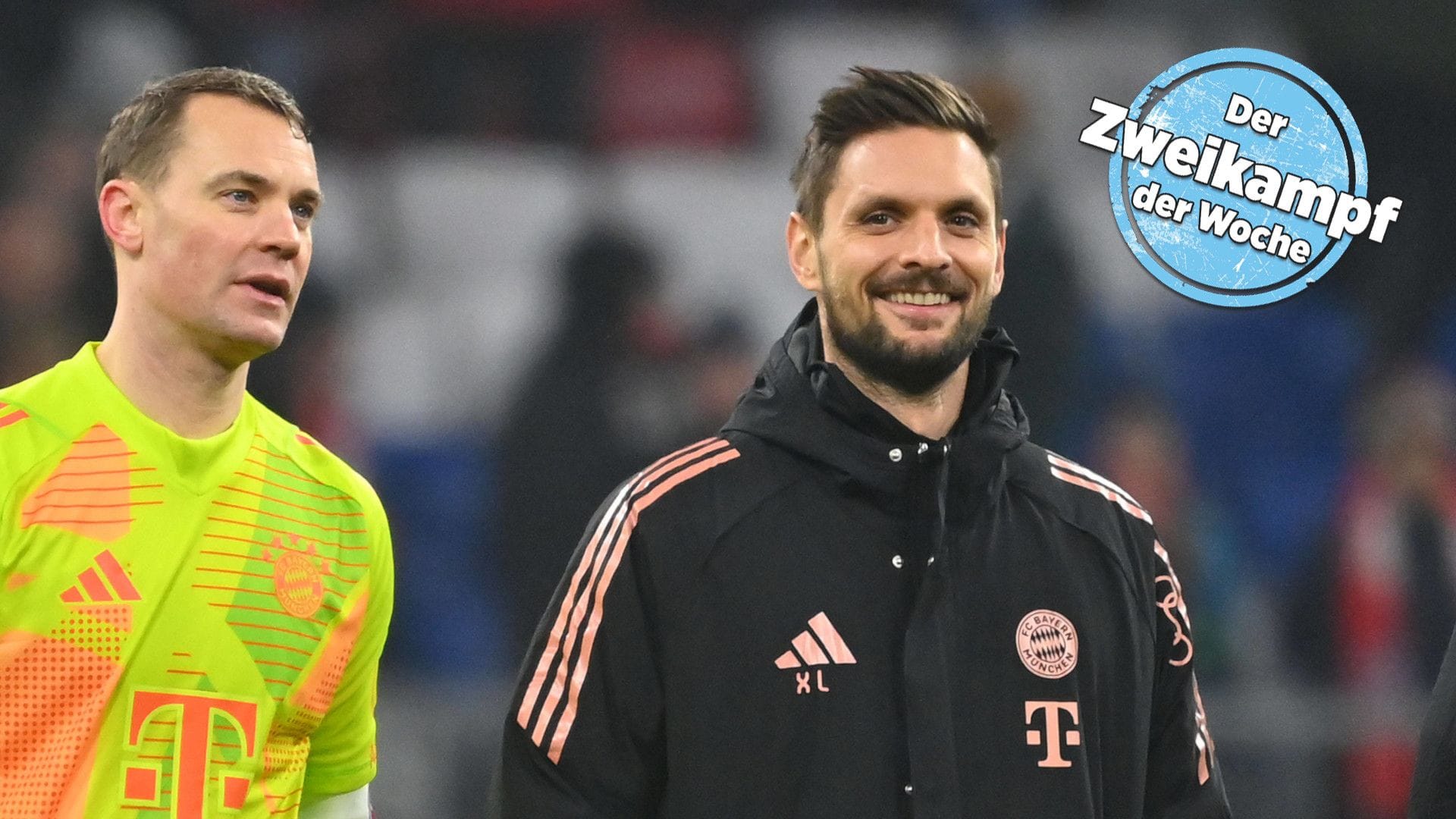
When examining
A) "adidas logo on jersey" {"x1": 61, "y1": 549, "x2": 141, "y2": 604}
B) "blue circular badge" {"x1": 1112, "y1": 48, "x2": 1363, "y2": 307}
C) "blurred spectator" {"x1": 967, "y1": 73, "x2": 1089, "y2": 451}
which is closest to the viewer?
"adidas logo on jersey" {"x1": 61, "y1": 549, "x2": 141, "y2": 604}

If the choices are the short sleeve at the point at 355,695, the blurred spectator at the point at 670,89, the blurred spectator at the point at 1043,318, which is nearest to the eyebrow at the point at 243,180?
the short sleeve at the point at 355,695

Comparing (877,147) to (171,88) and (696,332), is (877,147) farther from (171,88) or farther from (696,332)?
(696,332)

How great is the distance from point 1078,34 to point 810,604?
564cm

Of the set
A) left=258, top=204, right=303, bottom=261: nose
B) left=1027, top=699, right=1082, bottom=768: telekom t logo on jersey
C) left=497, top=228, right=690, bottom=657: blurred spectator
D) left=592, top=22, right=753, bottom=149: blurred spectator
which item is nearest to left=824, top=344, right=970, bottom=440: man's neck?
left=1027, top=699, right=1082, bottom=768: telekom t logo on jersey

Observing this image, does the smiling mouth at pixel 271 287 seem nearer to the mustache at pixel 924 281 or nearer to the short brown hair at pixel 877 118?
the short brown hair at pixel 877 118

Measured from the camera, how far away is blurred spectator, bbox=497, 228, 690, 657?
601 cm

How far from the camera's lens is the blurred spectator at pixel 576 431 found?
601 centimetres

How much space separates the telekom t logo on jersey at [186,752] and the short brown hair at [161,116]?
774 millimetres

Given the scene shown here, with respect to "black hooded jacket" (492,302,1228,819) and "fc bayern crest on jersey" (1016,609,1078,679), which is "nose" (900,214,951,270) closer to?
"black hooded jacket" (492,302,1228,819)

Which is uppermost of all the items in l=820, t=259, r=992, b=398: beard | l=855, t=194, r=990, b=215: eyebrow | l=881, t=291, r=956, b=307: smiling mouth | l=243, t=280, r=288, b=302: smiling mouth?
l=855, t=194, r=990, b=215: eyebrow

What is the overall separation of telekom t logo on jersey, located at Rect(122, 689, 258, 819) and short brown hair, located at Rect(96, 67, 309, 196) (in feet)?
2.54

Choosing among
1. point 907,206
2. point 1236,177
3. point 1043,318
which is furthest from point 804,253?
point 1043,318

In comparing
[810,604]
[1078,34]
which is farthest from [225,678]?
[1078,34]

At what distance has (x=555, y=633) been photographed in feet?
8.70
